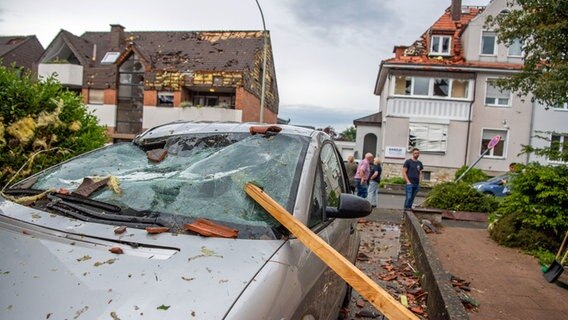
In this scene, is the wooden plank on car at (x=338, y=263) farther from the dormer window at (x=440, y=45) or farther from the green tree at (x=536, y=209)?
the dormer window at (x=440, y=45)

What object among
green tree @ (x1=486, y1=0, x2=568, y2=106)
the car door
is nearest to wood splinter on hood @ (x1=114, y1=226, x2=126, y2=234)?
the car door

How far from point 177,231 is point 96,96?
109ft

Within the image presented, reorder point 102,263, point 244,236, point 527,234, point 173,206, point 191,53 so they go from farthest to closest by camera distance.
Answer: point 191,53, point 527,234, point 173,206, point 244,236, point 102,263

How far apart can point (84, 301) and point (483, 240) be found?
25.5 ft

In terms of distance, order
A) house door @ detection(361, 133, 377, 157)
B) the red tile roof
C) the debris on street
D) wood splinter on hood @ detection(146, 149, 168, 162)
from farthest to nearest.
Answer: house door @ detection(361, 133, 377, 157) → the red tile roof → the debris on street → wood splinter on hood @ detection(146, 149, 168, 162)

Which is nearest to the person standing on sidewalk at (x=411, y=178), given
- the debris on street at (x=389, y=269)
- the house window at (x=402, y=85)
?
the debris on street at (x=389, y=269)

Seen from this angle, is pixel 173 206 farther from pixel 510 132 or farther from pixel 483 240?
pixel 510 132

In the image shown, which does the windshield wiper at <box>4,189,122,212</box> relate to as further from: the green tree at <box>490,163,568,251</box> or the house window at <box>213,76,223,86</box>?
the house window at <box>213,76,223,86</box>

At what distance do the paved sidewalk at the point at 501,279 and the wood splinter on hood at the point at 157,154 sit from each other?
3.12 meters

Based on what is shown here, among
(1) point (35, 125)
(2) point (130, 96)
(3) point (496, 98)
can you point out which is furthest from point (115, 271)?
(2) point (130, 96)

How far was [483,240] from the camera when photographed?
25.2ft

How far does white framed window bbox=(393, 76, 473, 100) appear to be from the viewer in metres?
24.0

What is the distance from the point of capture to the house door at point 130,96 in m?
30.7

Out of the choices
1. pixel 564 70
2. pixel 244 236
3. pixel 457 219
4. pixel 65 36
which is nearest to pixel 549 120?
pixel 457 219
